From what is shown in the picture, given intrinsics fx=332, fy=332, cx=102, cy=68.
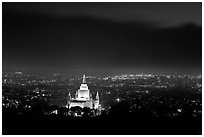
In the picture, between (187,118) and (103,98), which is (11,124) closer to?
(103,98)

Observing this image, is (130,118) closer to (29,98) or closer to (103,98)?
(103,98)

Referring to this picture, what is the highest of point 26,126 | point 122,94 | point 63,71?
point 63,71

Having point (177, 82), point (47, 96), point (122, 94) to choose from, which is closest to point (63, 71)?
point (47, 96)

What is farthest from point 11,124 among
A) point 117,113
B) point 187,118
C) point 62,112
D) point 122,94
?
point 187,118

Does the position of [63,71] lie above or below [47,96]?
above

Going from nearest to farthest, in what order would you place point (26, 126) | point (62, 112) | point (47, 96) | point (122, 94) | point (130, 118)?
point (26, 126) < point (130, 118) < point (62, 112) < point (122, 94) < point (47, 96)

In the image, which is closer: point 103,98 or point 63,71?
point 63,71

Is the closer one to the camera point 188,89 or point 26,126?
point 26,126

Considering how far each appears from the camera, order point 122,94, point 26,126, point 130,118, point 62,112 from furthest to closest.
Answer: point 122,94 < point 62,112 < point 130,118 < point 26,126

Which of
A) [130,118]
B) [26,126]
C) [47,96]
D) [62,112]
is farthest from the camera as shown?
[47,96]
